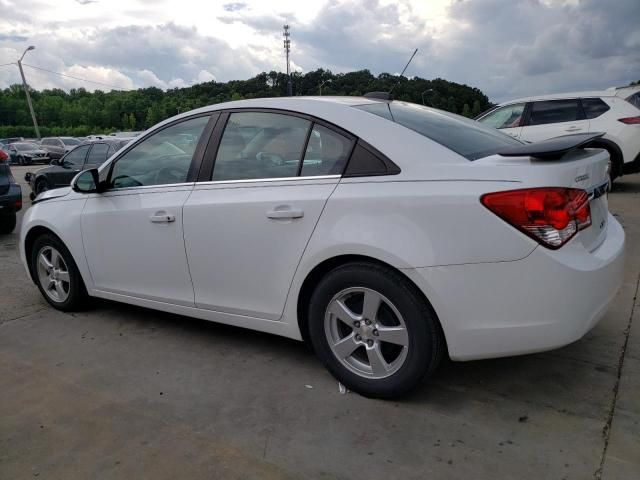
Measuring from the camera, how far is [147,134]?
12.6 ft

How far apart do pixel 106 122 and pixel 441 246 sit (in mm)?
89741

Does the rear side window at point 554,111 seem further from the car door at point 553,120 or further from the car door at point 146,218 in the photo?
the car door at point 146,218

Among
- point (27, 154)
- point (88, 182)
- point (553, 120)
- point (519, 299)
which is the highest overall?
point (88, 182)

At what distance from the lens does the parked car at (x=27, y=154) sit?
32844 millimetres

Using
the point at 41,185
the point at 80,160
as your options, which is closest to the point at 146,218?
the point at 80,160

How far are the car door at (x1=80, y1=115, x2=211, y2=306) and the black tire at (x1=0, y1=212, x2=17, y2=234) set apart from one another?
17.3 feet

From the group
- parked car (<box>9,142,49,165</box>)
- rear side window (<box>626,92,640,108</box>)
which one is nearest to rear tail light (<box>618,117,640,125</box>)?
rear side window (<box>626,92,640,108</box>)

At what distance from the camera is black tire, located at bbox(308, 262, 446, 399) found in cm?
256

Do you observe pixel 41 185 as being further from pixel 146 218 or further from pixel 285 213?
pixel 285 213

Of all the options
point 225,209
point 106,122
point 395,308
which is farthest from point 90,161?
point 106,122

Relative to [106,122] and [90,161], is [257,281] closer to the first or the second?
[90,161]

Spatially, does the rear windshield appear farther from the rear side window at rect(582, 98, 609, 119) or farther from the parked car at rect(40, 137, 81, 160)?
the parked car at rect(40, 137, 81, 160)

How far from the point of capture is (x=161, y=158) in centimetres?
374

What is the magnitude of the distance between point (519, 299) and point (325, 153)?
1.24 m
